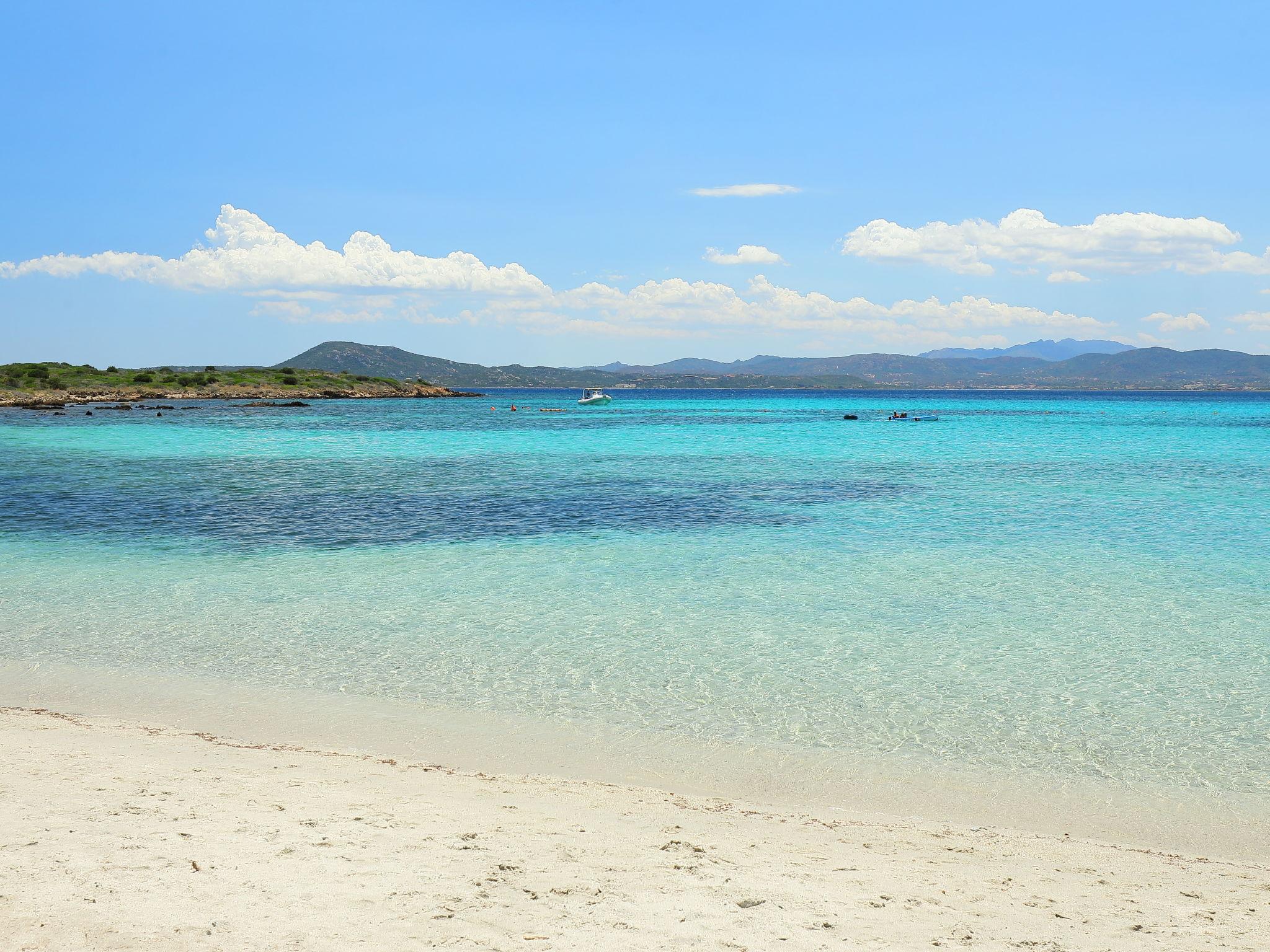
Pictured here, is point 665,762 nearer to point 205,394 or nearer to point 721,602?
point 721,602

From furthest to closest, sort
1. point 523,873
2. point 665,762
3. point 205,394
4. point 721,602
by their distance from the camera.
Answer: point 205,394 → point 721,602 → point 665,762 → point 523,873

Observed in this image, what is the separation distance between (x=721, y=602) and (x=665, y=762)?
7296mm

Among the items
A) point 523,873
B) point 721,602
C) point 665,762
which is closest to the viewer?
point 523,873

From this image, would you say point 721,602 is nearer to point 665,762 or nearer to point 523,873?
point 665,762

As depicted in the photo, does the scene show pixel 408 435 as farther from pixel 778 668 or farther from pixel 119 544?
pixel 778 668

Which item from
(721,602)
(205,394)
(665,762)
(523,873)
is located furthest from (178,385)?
(523,873)

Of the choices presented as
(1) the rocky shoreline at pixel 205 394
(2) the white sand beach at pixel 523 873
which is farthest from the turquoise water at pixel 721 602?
(1) the rocky shoreline at pixel 205 394

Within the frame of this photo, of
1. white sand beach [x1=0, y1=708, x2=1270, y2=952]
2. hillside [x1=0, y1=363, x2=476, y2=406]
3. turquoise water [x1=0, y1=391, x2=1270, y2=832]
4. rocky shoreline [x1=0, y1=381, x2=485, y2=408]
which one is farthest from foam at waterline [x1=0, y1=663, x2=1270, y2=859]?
hillside [x1=0, y1=363, x2=476, y2=406]

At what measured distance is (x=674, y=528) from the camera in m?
25.0

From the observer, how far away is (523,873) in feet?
20.7

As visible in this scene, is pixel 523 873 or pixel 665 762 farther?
pixel 665 762

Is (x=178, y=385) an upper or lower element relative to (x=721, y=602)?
upper

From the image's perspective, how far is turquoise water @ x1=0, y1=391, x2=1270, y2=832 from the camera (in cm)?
1084

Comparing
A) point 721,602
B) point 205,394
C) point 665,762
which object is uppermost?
point 205,394
